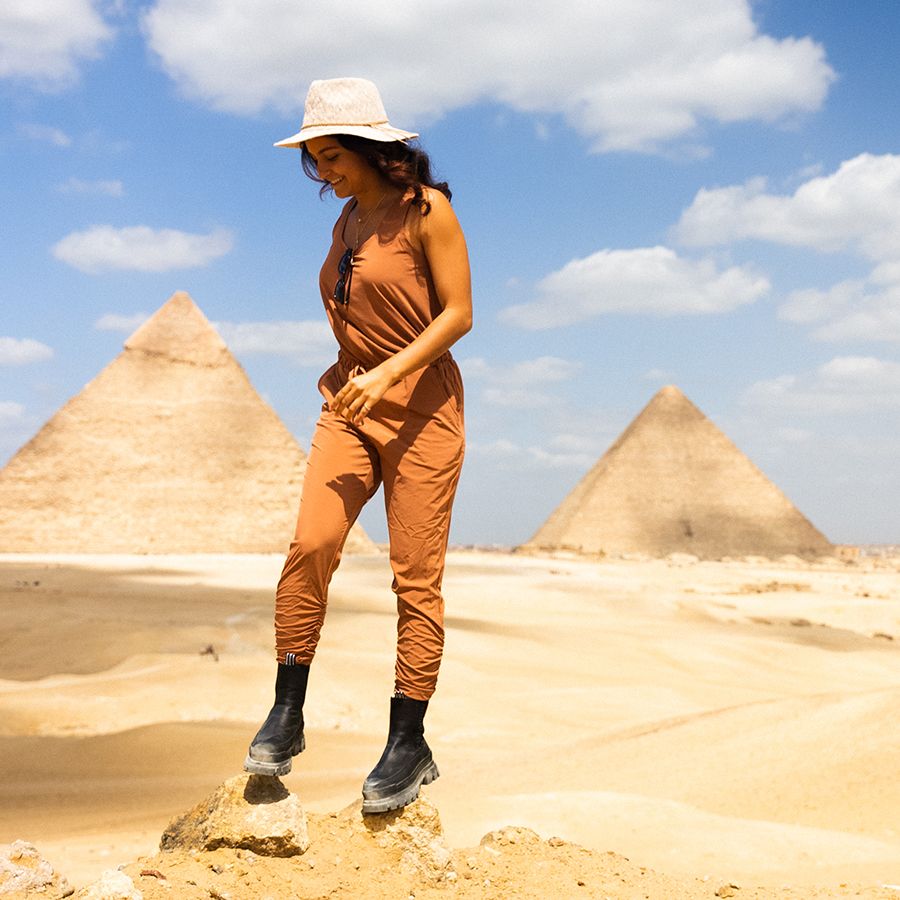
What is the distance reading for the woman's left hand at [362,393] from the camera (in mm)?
2590

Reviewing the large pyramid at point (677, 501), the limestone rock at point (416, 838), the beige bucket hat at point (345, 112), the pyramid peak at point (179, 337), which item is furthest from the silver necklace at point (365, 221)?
the pyramid peak at point (179, 337)

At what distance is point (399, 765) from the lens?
274 cm

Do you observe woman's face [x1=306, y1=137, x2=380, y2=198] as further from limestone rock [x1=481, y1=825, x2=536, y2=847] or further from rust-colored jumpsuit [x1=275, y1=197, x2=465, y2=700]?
limestone rock [x1=481, y1=825, x2=536, y2=847]

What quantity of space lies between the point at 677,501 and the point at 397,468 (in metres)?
55.8

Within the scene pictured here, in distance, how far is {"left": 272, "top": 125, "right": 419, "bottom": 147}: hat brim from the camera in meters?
2.71

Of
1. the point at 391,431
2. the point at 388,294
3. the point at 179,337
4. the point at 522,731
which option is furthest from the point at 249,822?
the point at 179,337

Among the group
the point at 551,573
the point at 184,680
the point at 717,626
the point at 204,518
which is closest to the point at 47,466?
the point at 204,518

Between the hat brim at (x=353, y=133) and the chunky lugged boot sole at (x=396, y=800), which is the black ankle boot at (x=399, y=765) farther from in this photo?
the hat brim at (x=353, y=133)

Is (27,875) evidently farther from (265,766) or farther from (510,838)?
(510,838)

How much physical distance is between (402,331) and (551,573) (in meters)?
23.4

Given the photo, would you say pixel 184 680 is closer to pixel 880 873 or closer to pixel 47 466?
pixel 880 873

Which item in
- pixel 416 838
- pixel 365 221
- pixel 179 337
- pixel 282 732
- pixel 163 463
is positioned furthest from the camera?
pixel 179 337

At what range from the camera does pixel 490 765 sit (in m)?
5.97

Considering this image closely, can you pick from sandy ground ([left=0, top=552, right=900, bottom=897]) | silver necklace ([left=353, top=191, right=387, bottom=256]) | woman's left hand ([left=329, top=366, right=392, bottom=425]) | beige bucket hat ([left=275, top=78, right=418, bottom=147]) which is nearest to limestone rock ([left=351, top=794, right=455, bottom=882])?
Result: sandy ground ([left=0, top=552, right=900, bottom=897])
